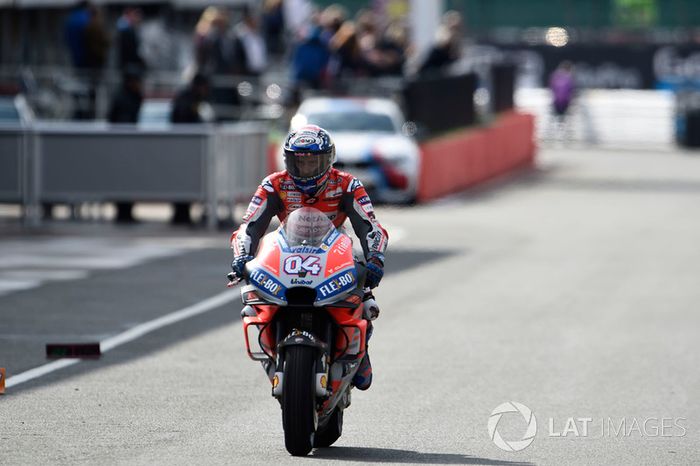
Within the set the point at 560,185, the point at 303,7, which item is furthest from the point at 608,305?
the point at 303,7

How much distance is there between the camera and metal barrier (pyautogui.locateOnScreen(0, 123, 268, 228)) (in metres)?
22.0

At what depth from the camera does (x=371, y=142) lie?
1050 inches

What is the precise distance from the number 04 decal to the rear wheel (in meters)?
0.41

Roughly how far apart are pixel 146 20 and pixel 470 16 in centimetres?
2061

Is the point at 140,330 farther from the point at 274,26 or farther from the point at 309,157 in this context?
the point at 274,26

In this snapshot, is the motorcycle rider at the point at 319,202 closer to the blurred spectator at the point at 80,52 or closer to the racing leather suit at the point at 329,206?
the racing leather suit at the point at 329,206

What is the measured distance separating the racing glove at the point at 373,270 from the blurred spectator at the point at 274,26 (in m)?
24.1

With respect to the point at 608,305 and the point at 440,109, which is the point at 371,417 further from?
the point at 440,109

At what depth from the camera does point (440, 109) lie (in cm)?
3100

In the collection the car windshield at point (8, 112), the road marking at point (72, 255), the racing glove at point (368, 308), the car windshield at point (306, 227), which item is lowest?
the road marking at point (72, 255)

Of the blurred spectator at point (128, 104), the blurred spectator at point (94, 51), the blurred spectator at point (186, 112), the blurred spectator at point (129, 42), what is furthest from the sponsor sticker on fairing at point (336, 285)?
the blurred spectator at point (129, 42)

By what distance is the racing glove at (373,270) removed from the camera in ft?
28.9

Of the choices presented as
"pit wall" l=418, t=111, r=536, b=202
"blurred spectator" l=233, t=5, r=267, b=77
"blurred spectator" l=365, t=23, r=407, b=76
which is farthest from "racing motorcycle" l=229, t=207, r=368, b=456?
"blurred spectator" l=365, t=23, r=407, b=76

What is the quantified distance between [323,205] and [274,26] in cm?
2423
